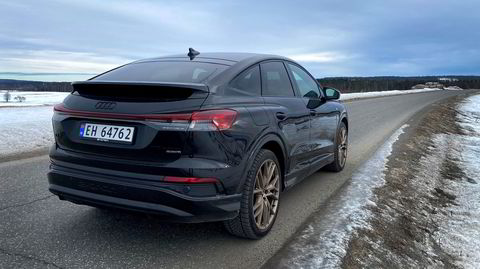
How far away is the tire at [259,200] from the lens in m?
3.39

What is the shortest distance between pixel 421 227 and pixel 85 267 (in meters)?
3.32

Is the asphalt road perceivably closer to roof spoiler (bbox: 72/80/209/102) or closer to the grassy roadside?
the grassy roadside

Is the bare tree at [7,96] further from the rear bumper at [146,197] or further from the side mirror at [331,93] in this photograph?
the rear bumper at [146,197]

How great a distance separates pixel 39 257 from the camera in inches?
123

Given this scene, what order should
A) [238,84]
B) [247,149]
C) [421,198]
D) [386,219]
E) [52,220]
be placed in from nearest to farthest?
[247,149], [238,84], [52,220], [386,219], [421,198]

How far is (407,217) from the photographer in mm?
4582

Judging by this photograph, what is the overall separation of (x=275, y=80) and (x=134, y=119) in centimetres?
174

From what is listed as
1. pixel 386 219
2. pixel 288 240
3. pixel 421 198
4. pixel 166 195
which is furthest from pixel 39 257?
pixel 421 198

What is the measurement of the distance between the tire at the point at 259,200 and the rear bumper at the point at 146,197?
150 millimetres

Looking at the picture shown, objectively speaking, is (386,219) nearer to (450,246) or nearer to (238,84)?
(450,246)

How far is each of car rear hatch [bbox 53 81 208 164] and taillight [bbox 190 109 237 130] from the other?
0.18 feet

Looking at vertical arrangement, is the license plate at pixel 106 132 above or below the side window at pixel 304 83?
below

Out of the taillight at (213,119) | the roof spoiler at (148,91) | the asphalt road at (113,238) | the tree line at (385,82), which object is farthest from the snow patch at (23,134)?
the tree line at (385,82)

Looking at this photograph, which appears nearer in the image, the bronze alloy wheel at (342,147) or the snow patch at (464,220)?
the snow patch at (464,220)
